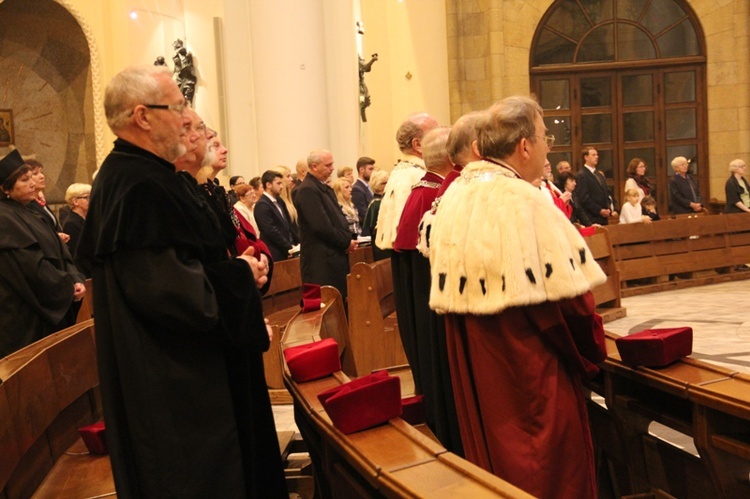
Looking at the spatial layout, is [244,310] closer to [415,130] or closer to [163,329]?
[163,329]

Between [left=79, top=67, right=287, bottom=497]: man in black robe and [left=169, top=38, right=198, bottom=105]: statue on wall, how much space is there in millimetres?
8958

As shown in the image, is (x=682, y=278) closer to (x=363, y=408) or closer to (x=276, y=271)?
(x=276, y=271)

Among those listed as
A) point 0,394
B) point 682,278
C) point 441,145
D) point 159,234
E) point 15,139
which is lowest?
point 682,278

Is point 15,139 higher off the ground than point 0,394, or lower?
higher

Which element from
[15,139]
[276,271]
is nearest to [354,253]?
[276,271]

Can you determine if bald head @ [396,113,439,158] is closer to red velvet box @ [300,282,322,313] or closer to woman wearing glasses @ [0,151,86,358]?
red velvet box @ [300,282,322,313]

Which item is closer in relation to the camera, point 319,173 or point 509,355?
point 509,355

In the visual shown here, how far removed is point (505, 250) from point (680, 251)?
956 centimetres

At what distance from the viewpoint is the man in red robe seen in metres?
2.88

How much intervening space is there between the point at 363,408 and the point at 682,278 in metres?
10.3

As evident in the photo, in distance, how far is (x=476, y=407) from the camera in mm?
3164

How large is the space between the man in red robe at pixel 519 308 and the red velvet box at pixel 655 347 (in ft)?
0.87

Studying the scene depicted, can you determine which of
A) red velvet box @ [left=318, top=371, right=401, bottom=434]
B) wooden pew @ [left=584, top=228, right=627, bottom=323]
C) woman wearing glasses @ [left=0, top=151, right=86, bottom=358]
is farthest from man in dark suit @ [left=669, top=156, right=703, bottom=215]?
red velvet box @ [left=318, top=371, right=401, bottom=434]

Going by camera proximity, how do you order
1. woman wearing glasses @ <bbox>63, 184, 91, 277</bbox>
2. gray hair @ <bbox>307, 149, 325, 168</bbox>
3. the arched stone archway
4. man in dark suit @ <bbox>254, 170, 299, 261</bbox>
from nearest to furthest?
gray hair @ <bbox>307, 149, 325, 168</bbox>
woman wearing glasses @ <bbox>63, 184, 91, 277</bbox>
man in dark suit @ <bbox>254, 170, 299, 261</bbox>
the arched stone archway
